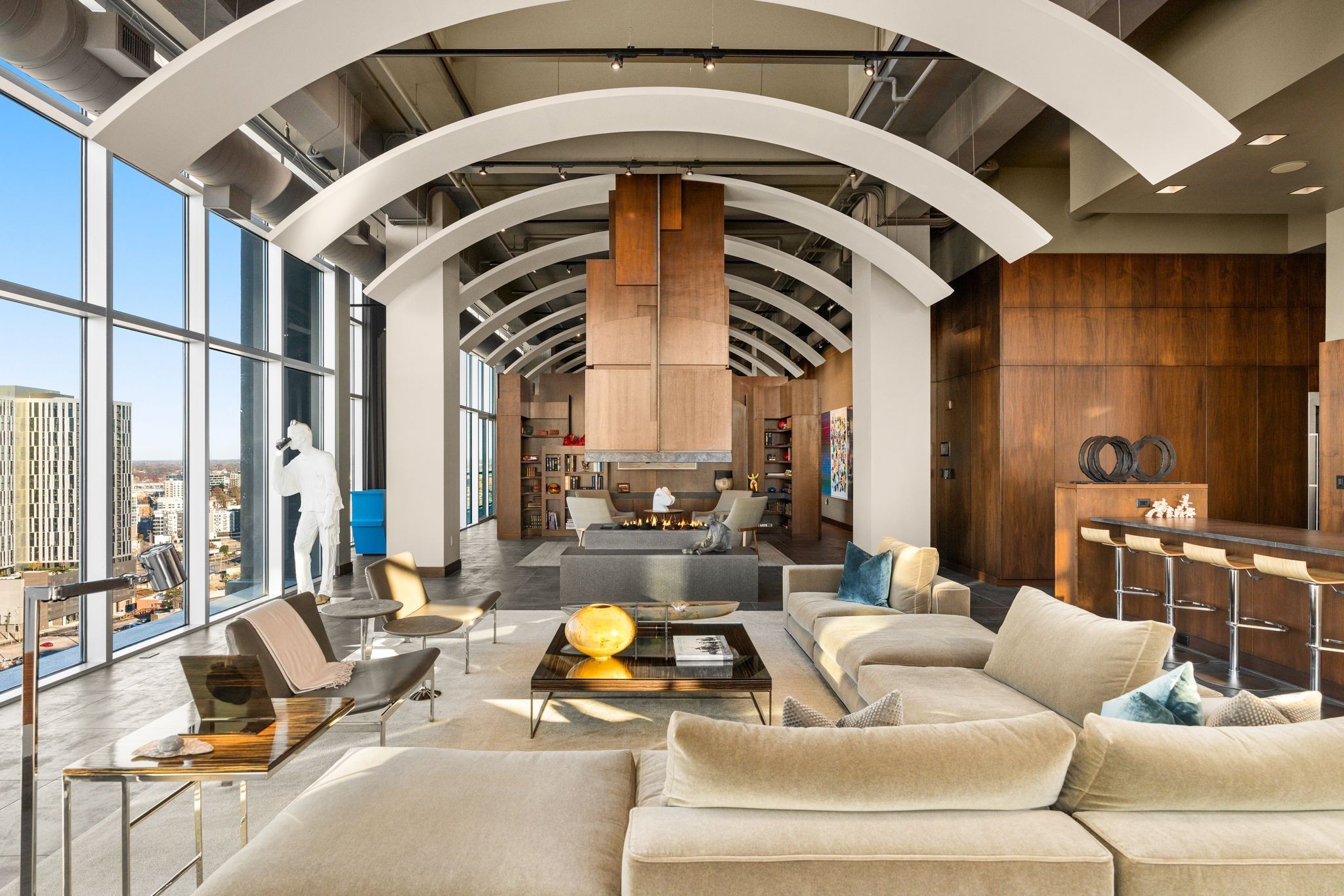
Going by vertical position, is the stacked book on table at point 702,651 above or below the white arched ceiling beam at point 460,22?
below

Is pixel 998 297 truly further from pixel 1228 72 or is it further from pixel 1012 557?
pixel 1228 72

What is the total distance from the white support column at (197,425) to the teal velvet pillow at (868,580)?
5781 mm

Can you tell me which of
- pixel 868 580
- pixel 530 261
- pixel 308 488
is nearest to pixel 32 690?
pixel 868 580

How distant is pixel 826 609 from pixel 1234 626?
8.92 ft

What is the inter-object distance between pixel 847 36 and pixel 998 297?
11.1 ft

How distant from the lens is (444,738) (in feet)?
13.4

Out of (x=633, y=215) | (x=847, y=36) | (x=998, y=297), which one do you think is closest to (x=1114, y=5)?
(x=847, y=36)

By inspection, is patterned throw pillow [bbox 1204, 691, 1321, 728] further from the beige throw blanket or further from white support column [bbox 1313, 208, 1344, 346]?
white support column [bbox 1313, 208, 1344, 346]

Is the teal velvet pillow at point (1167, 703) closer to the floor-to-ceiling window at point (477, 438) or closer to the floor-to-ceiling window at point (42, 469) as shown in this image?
the floor-to-ceiling window at point (42, 469)

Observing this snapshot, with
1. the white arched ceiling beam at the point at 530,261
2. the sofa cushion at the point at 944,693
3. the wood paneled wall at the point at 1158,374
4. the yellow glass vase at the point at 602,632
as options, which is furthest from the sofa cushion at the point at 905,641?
the white arched ceiling beam at the point at 530,261

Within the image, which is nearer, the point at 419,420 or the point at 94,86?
the point at 94,86

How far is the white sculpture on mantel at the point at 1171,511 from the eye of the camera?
6.48 m

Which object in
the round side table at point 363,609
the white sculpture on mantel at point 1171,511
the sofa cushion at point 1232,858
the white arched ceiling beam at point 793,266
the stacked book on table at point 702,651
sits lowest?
the stacked book on table at point 702,651

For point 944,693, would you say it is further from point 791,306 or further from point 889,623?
point 791,306
